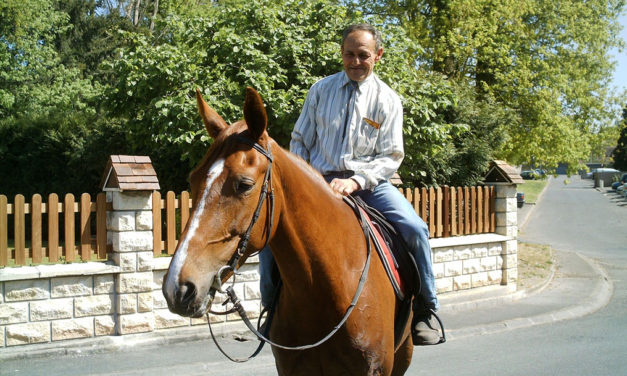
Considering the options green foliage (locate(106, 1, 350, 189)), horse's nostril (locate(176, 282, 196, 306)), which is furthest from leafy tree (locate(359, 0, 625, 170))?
horse's nostril (locate(176, 282, 196, 306))

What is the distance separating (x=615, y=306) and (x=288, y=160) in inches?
412

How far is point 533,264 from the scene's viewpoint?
1513cm

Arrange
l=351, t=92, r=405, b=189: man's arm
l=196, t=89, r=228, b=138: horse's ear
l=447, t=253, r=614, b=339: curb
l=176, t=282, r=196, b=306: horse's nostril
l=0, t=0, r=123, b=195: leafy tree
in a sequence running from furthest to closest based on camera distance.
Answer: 1. l=0, t=0, r=123, b=195: leafy tree
2. l=447, t=253, r=614, b=339: curb
3. l=351, t=92, r=405, b=189: man's arm
4. l=196, t=89, r=228, b=138: horse's ear
5. l=176, t=282, r=196, b=306: horse's nostril

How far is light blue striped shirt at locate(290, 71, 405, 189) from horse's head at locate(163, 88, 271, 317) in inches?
43.2

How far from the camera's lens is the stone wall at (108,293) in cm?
707

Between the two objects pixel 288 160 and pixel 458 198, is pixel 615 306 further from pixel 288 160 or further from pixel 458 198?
pixel 288 160

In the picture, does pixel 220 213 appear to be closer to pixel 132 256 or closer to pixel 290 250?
pixel 290 250

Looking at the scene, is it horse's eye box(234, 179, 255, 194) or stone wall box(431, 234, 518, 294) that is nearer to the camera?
horse's eye box(234, 179, 255, 194)

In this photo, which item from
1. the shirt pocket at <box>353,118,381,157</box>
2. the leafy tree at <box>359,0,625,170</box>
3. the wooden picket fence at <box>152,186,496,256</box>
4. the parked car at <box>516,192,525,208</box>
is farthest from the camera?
the parked car at <box>516,192,525,208</box>

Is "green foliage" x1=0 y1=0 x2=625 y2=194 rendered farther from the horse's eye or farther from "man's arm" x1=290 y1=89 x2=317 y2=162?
the horse's eye

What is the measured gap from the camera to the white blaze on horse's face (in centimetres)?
211

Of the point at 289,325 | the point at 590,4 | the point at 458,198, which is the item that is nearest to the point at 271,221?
the point at 289,325

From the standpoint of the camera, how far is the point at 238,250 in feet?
7.72

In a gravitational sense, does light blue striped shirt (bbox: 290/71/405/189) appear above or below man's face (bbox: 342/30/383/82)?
below
